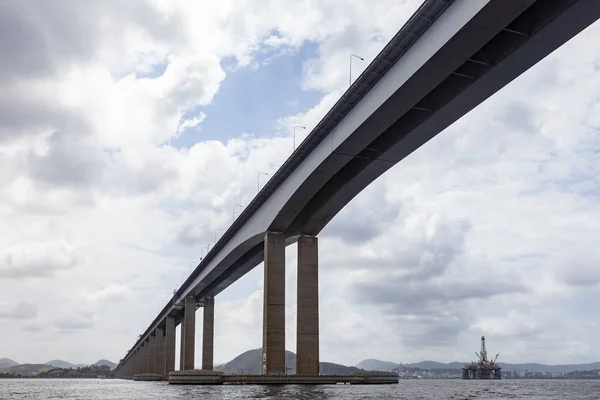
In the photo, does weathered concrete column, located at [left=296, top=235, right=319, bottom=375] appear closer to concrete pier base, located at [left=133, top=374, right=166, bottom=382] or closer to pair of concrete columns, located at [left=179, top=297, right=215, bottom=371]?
pair of concrete columns, located at [left=179, top=297, right=215, bottom=371]

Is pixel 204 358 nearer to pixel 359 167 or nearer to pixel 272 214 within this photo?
pixel 272 214

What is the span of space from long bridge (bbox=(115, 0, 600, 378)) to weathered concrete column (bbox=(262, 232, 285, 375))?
0.34 ft

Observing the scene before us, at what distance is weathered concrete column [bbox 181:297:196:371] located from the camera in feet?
408

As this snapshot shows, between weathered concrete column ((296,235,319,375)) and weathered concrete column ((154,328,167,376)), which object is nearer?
weathered concrete column ((296,235,319,375))

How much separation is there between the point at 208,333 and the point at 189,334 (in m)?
3.81

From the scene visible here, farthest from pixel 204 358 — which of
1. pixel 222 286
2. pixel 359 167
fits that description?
pixel 359 167

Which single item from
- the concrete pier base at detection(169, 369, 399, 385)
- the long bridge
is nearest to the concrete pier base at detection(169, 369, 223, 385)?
the concrete pier base at detection(169, 369, 399, 385)

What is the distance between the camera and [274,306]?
68.1 meters

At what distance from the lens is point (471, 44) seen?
32.7 meters

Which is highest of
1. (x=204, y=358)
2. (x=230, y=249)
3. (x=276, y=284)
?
(x=230, y=249)

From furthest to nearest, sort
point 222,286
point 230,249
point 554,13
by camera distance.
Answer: point 222,286 → point 230,249 → point 554,13

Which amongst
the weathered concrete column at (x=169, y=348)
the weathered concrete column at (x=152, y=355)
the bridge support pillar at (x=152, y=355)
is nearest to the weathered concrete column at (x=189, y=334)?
the weathered concrete column at (x=169, y=348)

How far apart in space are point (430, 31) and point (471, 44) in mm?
2923

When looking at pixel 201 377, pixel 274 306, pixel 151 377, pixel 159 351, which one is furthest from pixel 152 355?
pixel 274 306
